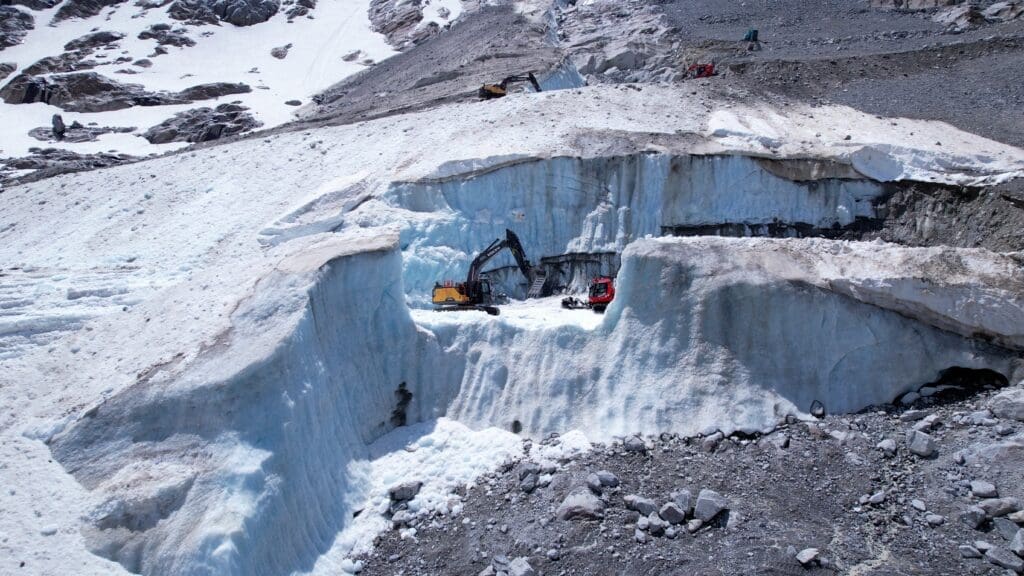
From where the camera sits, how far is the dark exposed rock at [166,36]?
49.8 meters

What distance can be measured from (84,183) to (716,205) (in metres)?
20.3

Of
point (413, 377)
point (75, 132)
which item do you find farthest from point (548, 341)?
point (75, 132)

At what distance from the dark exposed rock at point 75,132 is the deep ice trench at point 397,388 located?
29.6m

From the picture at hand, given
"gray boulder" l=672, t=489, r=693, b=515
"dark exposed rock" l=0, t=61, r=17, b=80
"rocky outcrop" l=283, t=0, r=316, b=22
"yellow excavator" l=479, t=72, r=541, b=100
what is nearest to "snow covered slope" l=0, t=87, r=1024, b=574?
"gray boulder" l=672, t=489, r=693, b=515

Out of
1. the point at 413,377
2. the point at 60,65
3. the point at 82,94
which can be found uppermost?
the point at 60,65

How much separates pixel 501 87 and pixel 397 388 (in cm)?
1649

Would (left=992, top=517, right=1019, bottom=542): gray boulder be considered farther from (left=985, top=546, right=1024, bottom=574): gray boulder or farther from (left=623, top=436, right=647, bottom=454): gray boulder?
(left=623, top=436, right=647, bottom=454): gray boulder

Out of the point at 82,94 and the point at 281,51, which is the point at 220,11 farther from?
the point at 82,94

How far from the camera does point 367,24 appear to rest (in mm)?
54000

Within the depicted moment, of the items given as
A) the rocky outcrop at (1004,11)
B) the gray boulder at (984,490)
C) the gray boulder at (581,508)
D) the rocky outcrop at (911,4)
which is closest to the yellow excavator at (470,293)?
the gray boulder at (581,508)

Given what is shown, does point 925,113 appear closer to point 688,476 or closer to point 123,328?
point 688,476

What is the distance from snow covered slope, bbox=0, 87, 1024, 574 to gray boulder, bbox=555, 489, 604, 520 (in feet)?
5.57

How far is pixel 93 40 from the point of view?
48938 mm

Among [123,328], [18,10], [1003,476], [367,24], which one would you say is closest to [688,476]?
[1003,476]
